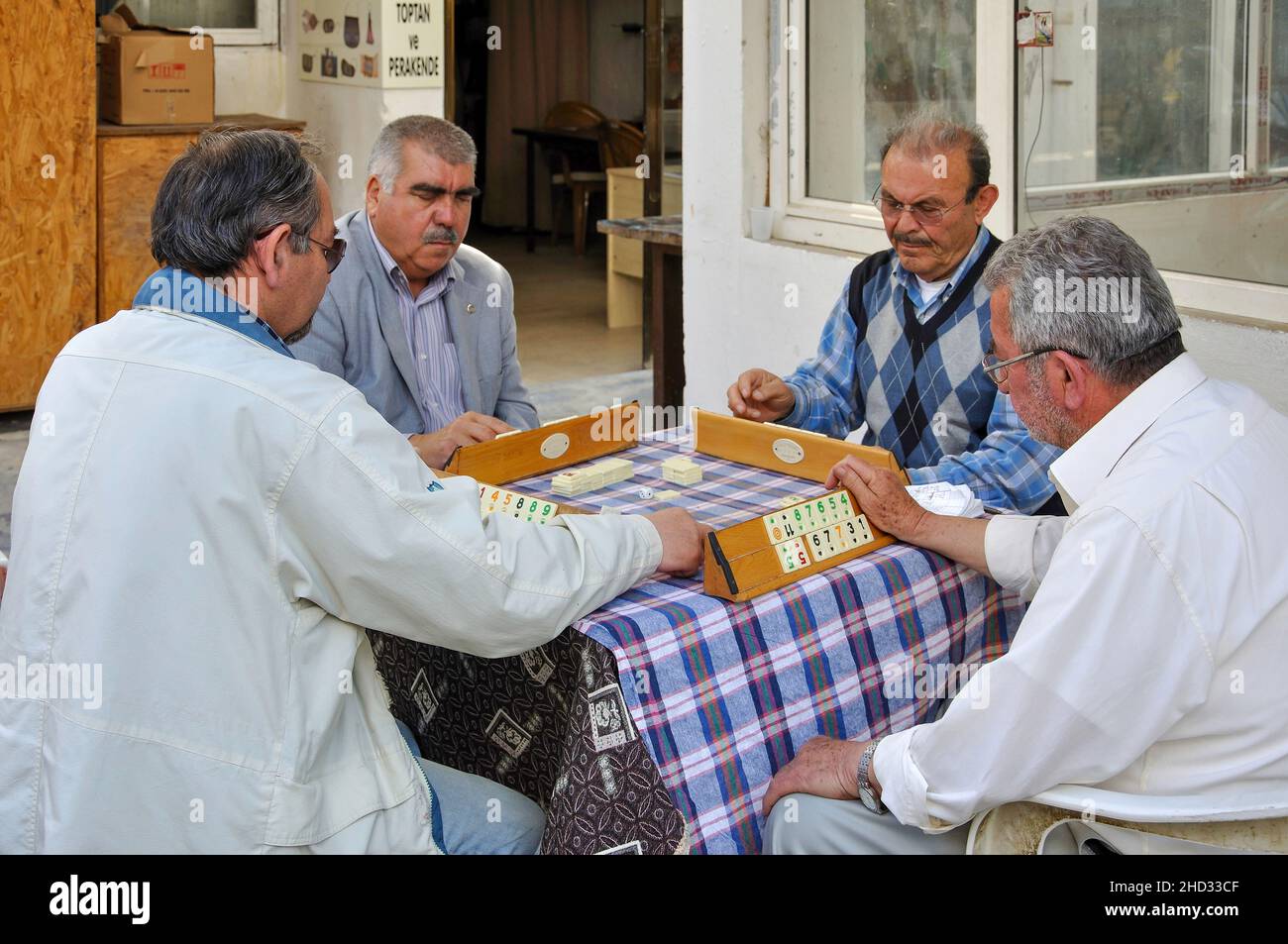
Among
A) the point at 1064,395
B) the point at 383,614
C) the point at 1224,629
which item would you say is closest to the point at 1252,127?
the point at 1064,395

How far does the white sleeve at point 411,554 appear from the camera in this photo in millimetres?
1884

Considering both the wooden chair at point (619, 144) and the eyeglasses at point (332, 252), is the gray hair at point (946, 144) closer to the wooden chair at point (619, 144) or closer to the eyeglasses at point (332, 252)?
the eyeglasses at point (332, 252)

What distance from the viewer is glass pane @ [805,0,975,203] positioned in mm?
4930

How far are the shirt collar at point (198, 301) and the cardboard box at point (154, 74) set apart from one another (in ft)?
17.2

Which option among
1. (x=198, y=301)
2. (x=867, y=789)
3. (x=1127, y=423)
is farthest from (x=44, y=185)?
(x=1127, y=423)

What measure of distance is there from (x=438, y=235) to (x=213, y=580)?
1.74m

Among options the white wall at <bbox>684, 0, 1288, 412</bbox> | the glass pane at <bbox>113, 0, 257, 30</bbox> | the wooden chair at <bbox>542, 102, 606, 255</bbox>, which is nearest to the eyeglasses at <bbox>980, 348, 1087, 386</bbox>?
the white wall at <bbox>684, 0, 1288, 412</bbox>

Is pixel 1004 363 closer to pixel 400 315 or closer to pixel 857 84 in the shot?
pixel 400 315

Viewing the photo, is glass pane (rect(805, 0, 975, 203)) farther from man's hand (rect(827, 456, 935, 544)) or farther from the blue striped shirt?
man's hand (rect(827, 456, 935, 544))

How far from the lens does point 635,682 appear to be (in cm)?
210

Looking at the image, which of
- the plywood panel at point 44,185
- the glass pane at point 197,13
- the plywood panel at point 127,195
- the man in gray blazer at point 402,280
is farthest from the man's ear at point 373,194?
the glass pane at point 197,13

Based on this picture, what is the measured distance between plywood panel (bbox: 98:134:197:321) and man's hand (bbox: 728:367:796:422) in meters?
4.24

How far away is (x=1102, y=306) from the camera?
2086mm
